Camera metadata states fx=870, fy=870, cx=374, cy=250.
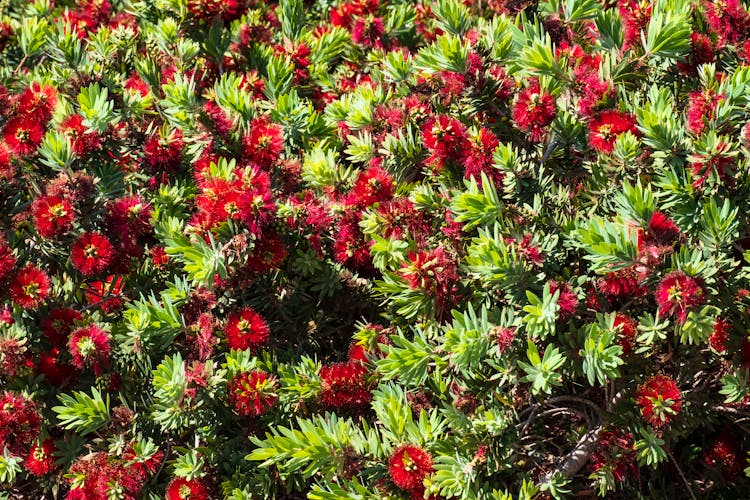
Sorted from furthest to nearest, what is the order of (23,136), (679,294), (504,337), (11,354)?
(23,136) → (11,354) → (504,337) → (679,294)

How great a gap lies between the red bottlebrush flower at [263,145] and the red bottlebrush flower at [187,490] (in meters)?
1.15

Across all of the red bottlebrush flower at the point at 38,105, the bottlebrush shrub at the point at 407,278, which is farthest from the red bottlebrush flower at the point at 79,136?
the red bottlebrush flower at the point at 38,105

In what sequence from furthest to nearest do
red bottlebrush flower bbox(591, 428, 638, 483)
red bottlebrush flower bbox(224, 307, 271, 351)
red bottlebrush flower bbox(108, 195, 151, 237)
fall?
red bottlebrush flower bbox(108, 195, 151, 237) → red bottlebrush flower bbox(224, 307, 271, 351) → red bottlebrush flower bbox(591, 428, 638, 483)

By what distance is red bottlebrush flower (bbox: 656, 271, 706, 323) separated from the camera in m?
2.53

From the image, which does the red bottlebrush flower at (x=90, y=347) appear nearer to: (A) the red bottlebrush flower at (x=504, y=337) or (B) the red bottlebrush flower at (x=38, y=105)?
(B) the red bottlebrush flower at (x=38, y=105)

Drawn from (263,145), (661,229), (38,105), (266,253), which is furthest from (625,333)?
(38,105)

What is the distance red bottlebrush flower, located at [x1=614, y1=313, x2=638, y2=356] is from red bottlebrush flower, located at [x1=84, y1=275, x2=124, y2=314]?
1.82 m

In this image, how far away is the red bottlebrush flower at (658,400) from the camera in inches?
107

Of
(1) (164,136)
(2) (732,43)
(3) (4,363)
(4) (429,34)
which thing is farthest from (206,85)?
(2) (732,43)

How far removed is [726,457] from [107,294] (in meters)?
2.52

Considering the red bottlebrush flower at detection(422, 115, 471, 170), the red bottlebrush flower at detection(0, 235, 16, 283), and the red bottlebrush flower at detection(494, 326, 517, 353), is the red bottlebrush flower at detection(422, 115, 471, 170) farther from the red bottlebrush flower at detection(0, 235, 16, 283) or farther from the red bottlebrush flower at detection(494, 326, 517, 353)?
the red bottlebrush flower at detection(0, 235, 16, 283)

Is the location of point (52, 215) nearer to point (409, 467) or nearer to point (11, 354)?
point (11, 354)

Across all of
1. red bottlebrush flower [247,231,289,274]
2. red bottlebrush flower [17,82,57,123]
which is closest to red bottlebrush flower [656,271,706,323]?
red bottlebrush flower [247,231,289,274]

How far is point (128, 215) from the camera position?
3213mm
